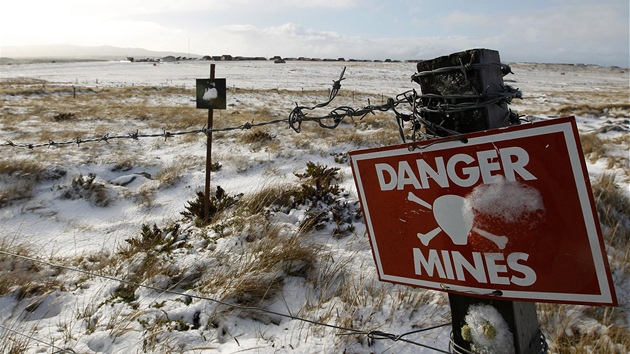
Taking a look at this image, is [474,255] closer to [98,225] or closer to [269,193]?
[269,193]

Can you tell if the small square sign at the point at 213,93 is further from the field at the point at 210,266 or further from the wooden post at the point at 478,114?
the wooden post at the point at 478,114

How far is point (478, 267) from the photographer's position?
1289 millimetres

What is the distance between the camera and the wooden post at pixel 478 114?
130cm

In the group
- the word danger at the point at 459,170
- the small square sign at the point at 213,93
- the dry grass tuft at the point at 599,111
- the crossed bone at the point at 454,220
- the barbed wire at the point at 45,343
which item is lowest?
the barbed wire at the point at 45,343

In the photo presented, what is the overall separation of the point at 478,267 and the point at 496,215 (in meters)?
0.19

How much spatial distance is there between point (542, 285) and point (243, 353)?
1.78m

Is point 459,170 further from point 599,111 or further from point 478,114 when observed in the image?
point 599,111

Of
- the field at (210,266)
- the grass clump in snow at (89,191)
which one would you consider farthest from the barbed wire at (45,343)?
the grass clump in snow at (89,191)

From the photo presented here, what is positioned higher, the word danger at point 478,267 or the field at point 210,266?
the word danger at point 478,267

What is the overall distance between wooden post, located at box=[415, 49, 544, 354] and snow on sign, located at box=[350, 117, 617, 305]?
102 millimetres

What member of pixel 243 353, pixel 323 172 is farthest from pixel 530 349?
pixel 323 172

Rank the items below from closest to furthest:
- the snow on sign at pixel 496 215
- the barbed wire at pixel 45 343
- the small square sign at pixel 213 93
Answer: the snow on sign at pixel 496 215, the barbed wire at pixel 45 343, the small square sign at pixel 213 93

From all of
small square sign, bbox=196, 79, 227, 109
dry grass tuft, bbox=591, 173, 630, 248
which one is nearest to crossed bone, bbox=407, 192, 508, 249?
small square sign, bbox=196, 79, 227, 109

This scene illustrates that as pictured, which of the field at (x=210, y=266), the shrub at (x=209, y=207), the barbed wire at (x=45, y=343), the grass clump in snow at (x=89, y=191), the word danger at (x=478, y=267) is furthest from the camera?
the grass clump in snow at (x=89, y=191)
